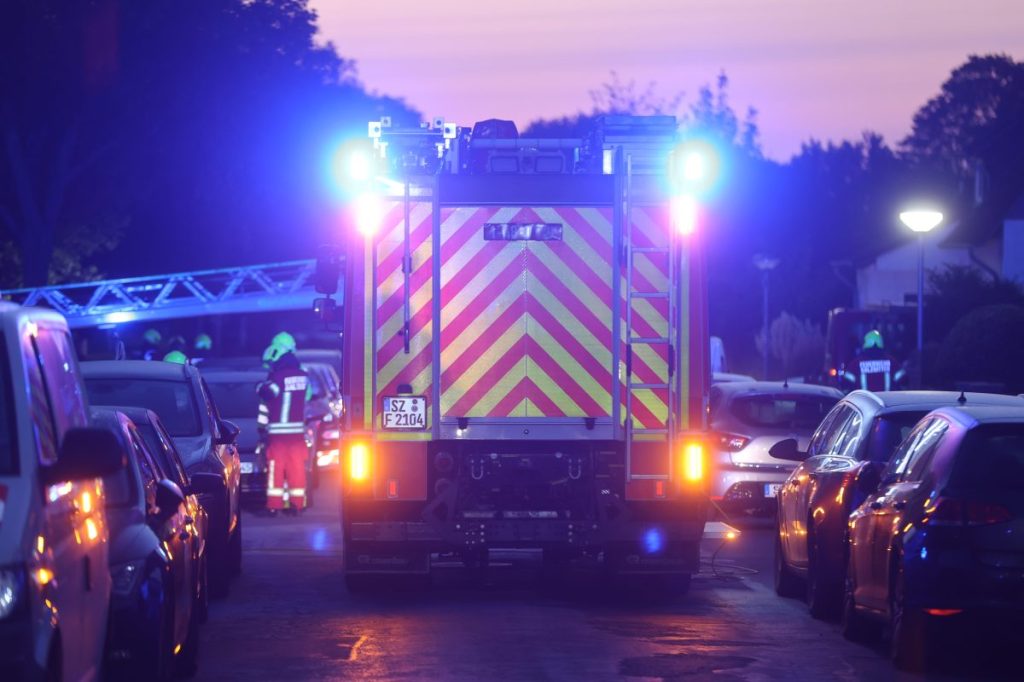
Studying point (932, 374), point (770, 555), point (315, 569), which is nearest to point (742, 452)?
point (770, 555)

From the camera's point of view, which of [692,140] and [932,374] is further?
[932,374]

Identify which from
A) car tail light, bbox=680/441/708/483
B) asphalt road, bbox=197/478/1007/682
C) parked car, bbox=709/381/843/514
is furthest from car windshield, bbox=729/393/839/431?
car tail light, bbox=680/441/708/483

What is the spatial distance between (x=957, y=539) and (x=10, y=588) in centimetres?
572

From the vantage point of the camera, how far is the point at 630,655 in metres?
11.2

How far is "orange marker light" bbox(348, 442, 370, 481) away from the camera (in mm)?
13477

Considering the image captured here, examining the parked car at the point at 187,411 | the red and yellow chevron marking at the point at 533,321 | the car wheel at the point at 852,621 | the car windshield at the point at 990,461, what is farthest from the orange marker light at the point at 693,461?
the parked car at the point at 187,411

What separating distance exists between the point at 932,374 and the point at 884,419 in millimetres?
24805

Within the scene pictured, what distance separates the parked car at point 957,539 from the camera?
10.1m

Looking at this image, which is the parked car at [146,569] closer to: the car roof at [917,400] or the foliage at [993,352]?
the car roof at [917,400]

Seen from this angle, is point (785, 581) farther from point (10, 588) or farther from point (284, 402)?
point (10, 588)

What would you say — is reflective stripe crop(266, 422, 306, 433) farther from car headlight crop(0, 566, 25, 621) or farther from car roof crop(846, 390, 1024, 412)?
car headlight crop(0, 566, 25, 621)

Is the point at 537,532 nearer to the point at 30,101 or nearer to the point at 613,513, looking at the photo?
the point at 613,513

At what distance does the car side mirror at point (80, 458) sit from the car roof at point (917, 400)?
25.3 feet

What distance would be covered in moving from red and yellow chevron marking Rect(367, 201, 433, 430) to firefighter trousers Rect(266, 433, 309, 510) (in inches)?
324
